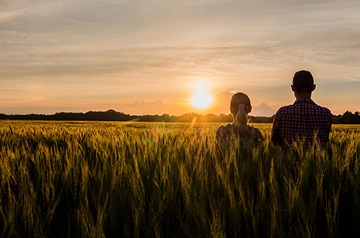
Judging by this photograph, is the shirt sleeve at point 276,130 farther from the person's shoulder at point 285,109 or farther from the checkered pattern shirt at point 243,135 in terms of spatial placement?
the checkered pattern shirt at point 243,135

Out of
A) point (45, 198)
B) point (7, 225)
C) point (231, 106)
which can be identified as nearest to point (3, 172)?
point (45, 198)

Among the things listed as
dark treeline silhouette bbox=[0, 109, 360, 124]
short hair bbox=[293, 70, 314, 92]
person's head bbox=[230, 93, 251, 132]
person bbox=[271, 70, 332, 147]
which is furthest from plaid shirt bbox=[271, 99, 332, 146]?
dark treeline silhouette bbox=[0, 109, 360, 124]

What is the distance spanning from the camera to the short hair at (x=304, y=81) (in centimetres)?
513

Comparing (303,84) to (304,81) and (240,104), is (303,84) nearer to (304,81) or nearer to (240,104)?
(304,81)

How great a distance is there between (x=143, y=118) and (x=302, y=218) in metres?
58.6

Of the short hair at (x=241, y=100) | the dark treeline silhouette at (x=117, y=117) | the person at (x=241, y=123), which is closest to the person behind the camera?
the person at (x=241, y=123)

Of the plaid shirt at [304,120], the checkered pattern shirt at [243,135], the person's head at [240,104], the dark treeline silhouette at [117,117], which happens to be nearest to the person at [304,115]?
the plaid shirt at [304,120]

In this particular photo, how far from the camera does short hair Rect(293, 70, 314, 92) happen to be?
5.13m

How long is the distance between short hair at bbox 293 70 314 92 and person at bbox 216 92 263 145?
2.17 ft

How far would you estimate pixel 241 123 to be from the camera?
475 centimetres

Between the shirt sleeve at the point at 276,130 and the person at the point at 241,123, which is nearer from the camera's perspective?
the person at the point at 241,123

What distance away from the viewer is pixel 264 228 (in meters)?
1.60

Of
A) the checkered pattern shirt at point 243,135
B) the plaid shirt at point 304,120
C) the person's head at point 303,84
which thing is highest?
the person's head at point 303,84

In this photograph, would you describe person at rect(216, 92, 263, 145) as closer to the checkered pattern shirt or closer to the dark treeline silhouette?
the checkered pattern shirt
